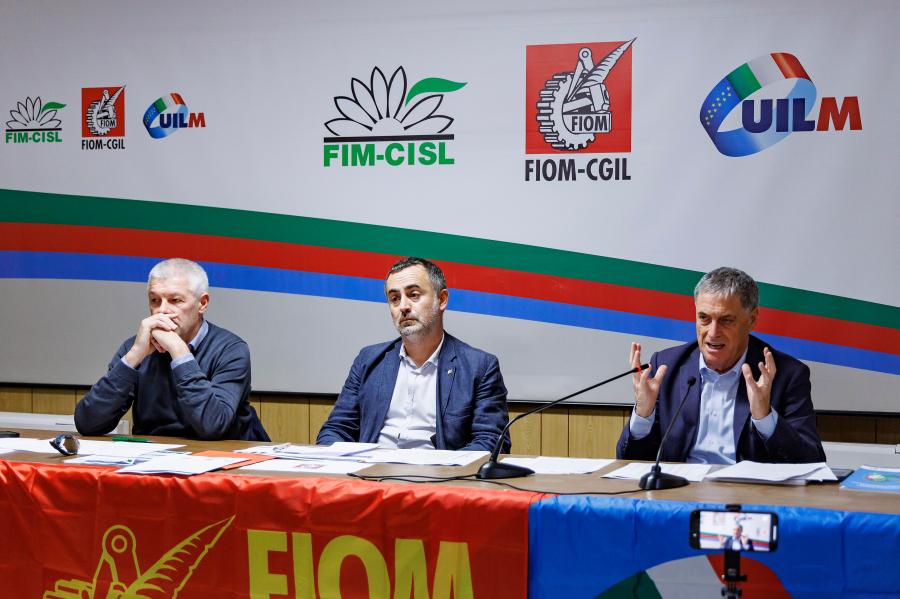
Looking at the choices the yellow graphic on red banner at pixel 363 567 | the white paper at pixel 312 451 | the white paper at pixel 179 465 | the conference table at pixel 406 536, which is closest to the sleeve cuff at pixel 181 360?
the white paper at pixel 312 451

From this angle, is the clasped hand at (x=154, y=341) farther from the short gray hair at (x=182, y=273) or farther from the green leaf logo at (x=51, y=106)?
the green leaf logo at (x=51, y=106)

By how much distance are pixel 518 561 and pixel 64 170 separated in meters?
3.02

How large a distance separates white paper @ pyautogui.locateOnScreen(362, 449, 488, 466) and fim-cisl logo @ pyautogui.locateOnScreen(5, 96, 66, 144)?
2.40 meters

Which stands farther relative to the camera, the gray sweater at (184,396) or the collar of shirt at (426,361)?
the collar of shirt at (426,361)

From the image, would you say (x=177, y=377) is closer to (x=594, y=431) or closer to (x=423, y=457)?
(x=423, y=457)

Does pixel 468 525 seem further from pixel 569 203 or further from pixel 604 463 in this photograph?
pixel 569 203

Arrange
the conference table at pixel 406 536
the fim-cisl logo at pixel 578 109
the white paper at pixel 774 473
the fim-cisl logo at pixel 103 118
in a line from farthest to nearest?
the fim-cisl logo at pixel 103 118 → the fim-cisl logo at pixel 578 109 → the white paper at pixel 774 473 → the conference table at pixel 406 536

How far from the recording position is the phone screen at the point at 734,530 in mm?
1479

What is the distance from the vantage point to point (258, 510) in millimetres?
1968

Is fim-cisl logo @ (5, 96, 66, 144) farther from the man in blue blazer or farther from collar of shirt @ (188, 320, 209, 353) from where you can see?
the man in blue blazer

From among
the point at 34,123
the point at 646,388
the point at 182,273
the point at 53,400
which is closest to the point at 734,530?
the point at 646,388

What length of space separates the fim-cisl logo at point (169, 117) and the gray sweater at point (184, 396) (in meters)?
1.18

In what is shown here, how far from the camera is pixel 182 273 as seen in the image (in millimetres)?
2994

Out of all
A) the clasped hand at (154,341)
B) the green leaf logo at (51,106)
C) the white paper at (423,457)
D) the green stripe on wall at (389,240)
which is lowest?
the white paper at (423,457)
